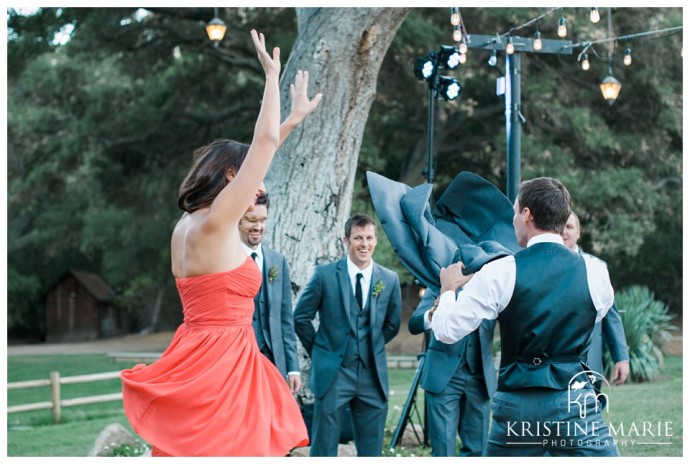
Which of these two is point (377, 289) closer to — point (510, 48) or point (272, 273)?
point (272, 273)

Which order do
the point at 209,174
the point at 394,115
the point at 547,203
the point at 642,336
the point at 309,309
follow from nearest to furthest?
the point at 209,174, the point at 547,203, the point at 309,309, the point at 642,336, the point at 394,115

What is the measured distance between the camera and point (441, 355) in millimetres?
6047

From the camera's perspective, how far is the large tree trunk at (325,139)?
8.16 metres

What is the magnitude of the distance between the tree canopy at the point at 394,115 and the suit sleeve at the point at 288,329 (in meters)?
10.5

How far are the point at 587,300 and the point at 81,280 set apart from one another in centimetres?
3275

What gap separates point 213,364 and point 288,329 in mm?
2542

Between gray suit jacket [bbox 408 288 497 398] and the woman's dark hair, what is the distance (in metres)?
2.75

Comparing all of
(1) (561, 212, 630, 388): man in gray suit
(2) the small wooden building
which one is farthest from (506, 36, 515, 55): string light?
(2) the small wooden building

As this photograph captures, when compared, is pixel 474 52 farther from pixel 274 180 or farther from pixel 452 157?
pixel 274 180

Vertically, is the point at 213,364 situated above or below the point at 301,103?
below

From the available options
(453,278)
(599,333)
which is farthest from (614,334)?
(453,278)

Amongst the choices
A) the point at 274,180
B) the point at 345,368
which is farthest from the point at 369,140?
the point at 345,368

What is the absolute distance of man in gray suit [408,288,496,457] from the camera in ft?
19.8

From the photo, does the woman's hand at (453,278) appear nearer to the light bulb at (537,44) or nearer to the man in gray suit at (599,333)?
the man in gray suit at (599,333)
